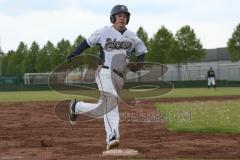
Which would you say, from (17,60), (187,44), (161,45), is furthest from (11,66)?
(187,44)

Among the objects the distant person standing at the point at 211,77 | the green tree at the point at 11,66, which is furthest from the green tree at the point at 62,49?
the distant person standing at the point at 211,77

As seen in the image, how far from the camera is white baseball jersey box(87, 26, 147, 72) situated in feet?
26.9

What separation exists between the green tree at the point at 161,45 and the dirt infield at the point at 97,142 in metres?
50.7

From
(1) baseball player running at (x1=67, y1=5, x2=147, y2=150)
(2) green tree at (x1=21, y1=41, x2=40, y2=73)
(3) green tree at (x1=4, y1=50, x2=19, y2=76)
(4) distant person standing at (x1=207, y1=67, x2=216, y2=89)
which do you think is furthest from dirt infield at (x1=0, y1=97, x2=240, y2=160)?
(3) green tree at (x1=4, y1=50, x2=19, y2=76)

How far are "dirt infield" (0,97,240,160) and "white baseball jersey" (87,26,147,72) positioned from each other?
4.34ft

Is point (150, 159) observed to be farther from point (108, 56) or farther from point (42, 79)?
point (42, 79)

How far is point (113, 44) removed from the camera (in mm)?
8195

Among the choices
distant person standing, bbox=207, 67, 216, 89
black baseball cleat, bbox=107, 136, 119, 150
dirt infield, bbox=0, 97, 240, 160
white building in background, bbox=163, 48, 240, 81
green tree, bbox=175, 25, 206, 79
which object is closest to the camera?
dirt infield, bbox=0, 97, 240, 160

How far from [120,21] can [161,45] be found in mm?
56334

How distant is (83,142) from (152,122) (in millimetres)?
4345

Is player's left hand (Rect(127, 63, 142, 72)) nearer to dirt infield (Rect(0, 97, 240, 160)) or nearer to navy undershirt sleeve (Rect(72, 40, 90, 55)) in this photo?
navy undershirt sleeve (Rect(72, 40, 90, 55))

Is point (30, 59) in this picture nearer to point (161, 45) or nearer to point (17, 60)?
point (17, 60)

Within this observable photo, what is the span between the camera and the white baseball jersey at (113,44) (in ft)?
26.9

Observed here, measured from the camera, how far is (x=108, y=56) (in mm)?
8250
